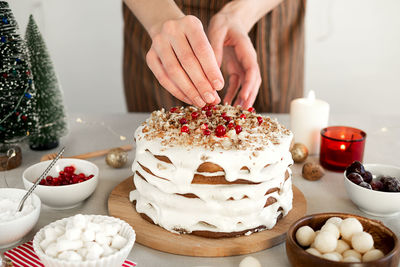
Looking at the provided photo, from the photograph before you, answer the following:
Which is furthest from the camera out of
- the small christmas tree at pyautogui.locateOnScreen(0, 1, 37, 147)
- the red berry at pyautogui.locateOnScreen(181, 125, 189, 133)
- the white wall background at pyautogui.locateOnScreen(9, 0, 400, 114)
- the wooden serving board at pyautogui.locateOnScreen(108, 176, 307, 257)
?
the white wall background at pyautogui.locateOnScreen(9, 0, 400, 114)

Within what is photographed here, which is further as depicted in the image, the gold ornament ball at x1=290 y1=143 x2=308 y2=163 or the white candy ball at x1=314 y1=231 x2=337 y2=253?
the gold ornament ball at x1=290 y1=143 x2=308 y2=163

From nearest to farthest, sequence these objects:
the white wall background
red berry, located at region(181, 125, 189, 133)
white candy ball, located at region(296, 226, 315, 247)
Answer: white candy ball, located at region(296, 226, 315, 247), red berry, located at region(181, 125, 189, 133), the white wall background

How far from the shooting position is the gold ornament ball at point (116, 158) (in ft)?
6.33

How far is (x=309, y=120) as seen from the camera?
2104mm

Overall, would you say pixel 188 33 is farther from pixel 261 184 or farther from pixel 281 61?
pixel 281 61

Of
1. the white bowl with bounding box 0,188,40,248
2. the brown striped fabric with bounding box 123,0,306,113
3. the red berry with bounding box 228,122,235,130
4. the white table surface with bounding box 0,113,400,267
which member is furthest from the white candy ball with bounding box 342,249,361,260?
the brown striped fabric with bounding box 123,0,306,113

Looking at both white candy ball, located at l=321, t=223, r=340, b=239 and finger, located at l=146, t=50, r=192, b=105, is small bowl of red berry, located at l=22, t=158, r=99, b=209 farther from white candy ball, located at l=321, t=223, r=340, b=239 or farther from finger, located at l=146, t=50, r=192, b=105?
white candy ball, located at l=321, t=223, r=340, b=239

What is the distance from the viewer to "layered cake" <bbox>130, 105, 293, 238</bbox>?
1.37 meters

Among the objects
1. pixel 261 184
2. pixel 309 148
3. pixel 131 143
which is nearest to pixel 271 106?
pixel 309 148

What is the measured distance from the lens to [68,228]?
1.23m

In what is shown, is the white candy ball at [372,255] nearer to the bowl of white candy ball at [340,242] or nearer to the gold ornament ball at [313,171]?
the bowl of white candy ball at [340,242]

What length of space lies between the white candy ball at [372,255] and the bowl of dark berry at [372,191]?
15.4 inches

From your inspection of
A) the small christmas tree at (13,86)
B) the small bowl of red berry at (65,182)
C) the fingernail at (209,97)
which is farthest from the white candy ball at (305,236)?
the small christmas tree at (13,86)

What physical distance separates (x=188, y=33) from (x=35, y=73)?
0.79 metres
